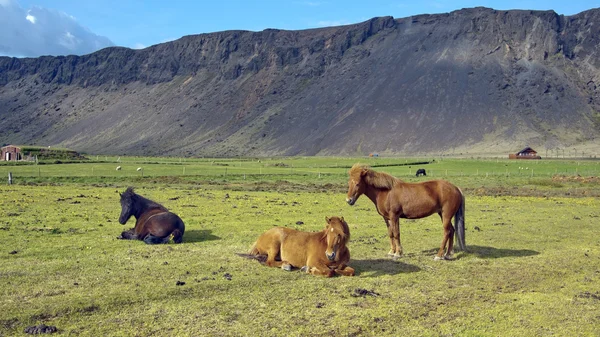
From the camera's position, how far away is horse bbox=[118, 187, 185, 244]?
17375mm

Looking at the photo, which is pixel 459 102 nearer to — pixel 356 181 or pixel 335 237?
pixel 356 181

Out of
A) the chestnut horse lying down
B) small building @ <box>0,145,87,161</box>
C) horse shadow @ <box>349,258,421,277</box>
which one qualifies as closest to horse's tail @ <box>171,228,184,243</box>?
the chestnut horse lying down

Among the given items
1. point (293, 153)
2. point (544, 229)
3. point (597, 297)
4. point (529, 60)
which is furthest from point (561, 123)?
point (597, 297)

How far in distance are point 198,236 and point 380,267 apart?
741 cm

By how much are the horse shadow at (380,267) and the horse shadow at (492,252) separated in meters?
2.20

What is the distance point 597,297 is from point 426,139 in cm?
15089

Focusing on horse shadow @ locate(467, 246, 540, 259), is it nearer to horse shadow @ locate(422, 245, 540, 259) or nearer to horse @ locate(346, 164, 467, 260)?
horse shadow @ locate(422, 245, 540, 259)

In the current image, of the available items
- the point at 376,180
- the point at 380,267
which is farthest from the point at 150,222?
the point at 380,267

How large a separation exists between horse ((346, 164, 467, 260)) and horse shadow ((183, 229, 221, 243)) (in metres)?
5.70

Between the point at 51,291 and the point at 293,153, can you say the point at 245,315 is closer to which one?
the point at 51,291

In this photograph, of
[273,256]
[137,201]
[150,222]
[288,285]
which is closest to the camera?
[288,285]

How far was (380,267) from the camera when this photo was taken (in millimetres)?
14281

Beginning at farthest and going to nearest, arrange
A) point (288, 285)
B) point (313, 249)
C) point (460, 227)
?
point (460, 227), point (313, 249), point (288, 285)

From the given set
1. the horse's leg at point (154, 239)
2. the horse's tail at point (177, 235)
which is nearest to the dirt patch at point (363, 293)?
the horse's tail at point (177, 235)
